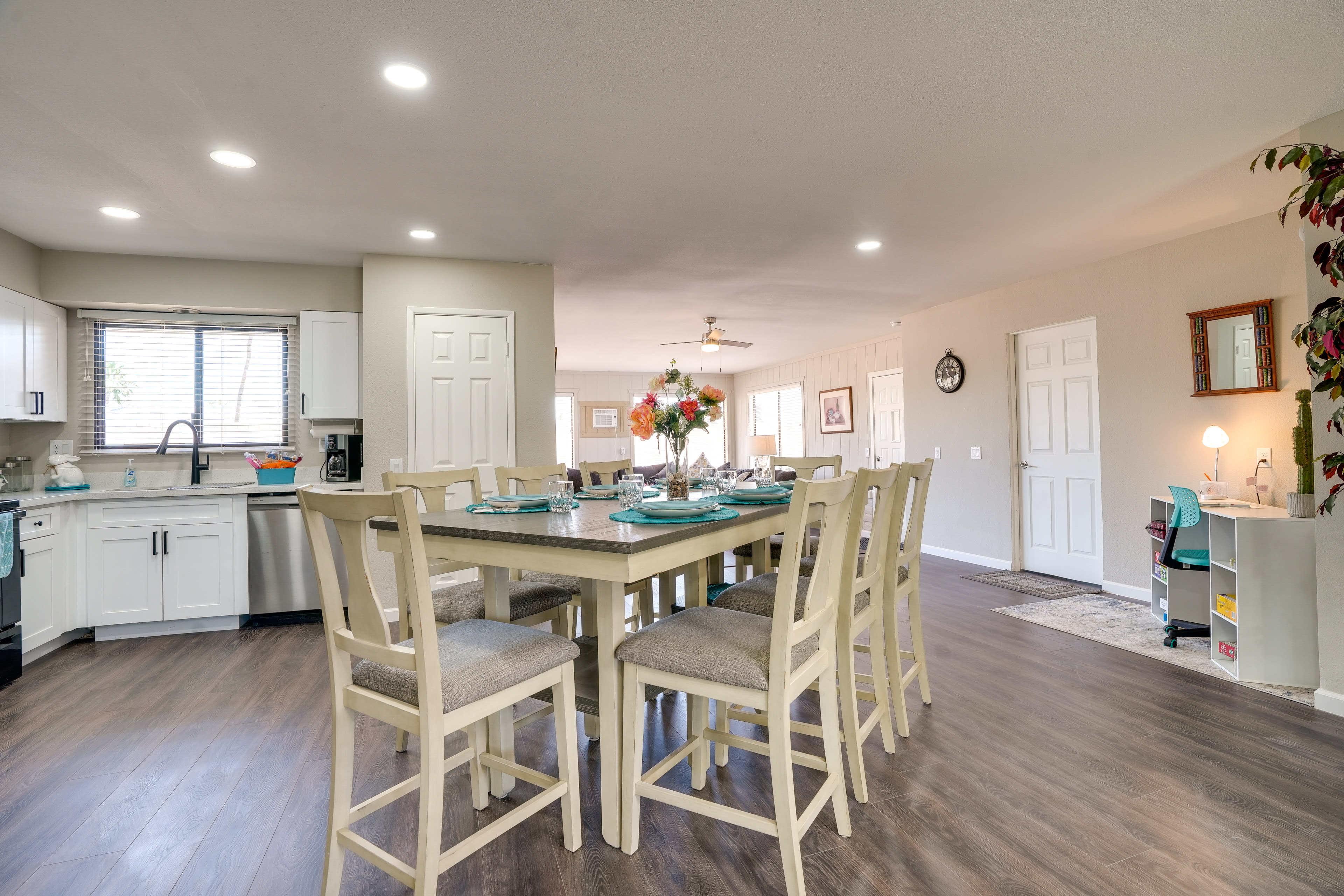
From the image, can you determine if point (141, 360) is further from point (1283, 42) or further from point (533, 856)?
point (1283, 42)

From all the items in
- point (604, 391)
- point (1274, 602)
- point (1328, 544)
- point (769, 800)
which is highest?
point (604, 391)

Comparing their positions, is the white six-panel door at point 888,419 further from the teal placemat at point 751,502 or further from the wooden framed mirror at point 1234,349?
the teal placemat at point 751,502

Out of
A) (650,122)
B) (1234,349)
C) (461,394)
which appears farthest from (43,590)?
(1234,349)

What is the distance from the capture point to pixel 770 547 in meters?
3.19

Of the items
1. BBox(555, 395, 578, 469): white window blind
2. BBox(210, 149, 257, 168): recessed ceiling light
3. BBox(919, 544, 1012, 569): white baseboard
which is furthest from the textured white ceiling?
BBox(555, 395, 578, 469): white window blind

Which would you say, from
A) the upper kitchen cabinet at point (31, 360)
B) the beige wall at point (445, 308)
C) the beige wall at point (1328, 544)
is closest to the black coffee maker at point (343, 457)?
the beige wall at point (445, 308)

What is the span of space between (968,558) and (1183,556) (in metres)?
2.40

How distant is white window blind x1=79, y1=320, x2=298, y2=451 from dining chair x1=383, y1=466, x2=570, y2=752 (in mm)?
2829

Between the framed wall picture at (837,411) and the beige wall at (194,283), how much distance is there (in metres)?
6.15

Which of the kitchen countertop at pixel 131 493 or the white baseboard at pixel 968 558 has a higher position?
the kitchen countertop at pixel 131 493

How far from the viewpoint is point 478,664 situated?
1605 millimetres

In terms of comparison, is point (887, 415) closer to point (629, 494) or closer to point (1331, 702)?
point (1331, 702)

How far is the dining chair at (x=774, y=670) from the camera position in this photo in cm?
156

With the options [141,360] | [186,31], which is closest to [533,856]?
[186,31]
